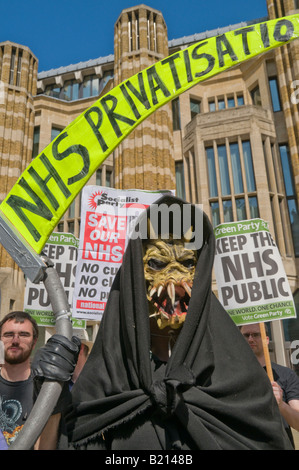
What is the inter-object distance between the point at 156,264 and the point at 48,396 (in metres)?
0.72

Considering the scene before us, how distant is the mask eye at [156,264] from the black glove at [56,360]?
1.67 ft

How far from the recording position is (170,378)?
147cm

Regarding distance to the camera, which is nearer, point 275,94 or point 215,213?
point 215,213

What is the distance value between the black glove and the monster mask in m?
0.40

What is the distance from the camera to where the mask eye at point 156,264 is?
71.7 inches

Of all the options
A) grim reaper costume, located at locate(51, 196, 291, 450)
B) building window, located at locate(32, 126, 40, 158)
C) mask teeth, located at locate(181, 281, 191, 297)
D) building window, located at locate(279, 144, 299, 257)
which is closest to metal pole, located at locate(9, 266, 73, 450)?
grim reaper costume, located at locate(51, 196, 291, 450)

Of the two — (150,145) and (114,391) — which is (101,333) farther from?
(150,145)

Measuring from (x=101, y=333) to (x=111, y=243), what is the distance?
4.16 m

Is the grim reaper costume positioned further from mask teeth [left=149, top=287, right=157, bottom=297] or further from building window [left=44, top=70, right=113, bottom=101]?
building window [left=44, top=70, right=113, bottom=101]

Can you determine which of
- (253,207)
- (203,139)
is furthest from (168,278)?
(203,139)

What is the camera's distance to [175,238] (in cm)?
192

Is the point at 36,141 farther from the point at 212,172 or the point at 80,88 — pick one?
the point at 80,88

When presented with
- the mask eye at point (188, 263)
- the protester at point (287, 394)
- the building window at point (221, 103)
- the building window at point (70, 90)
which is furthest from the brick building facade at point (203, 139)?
the mask eye at point (188, 263)

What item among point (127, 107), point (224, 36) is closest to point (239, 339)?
point (127, 107)
